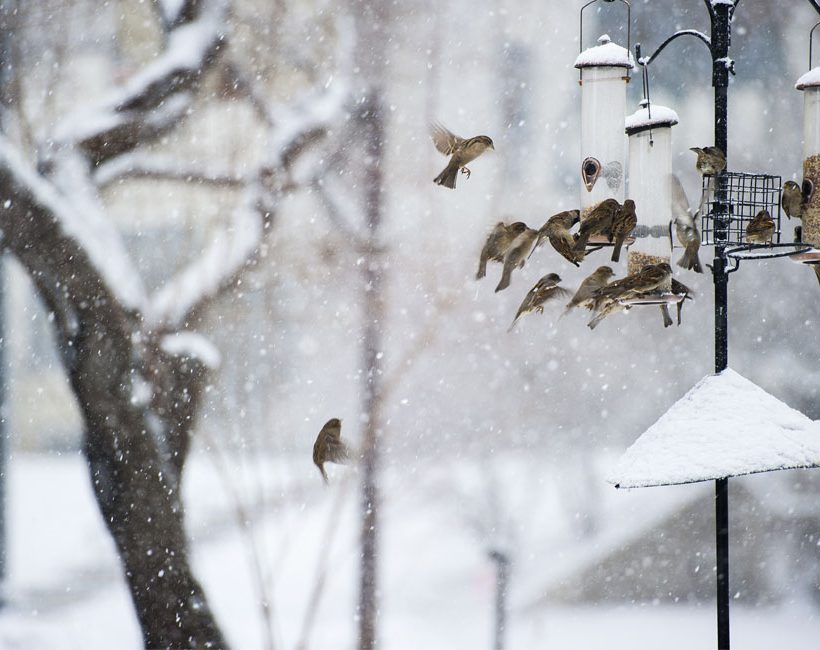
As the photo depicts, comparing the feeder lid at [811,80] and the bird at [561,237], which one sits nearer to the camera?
the bird at [561,237]

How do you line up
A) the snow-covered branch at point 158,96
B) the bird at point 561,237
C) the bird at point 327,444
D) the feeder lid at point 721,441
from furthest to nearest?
the snow-covered branch at point 158,96 → the bird at point 327,444 → the bird at point 561,237 → the feeder lid at point 721,441

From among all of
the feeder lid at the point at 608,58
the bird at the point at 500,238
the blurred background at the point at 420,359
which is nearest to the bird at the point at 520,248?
the bird at the point at 500,238

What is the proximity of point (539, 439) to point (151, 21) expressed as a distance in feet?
5.33

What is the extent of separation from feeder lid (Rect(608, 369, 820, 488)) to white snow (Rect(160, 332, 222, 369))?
1.42 metres

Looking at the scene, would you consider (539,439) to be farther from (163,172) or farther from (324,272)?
(163,172)

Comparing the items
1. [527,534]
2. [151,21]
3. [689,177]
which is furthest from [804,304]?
[151,21]

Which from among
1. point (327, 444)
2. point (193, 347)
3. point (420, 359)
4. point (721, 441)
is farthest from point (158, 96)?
point (721, 441)

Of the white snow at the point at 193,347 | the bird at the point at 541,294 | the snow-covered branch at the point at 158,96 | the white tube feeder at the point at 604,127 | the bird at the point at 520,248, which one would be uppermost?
the snow-covered branch at the point at 158,96

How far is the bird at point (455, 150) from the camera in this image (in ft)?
4.78

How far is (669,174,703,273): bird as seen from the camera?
1.32 meters

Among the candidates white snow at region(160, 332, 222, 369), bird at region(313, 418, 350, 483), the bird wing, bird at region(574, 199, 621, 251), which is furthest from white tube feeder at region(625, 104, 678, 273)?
white snow at region(160, 332, 222, 369)

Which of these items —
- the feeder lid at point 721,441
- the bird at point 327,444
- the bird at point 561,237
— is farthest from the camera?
the bird at point 327,444

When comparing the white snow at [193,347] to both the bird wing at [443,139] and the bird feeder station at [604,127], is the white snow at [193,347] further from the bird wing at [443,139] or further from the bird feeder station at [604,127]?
the bird feeder station at [604,127]

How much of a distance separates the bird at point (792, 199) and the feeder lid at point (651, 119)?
217 millimetres
